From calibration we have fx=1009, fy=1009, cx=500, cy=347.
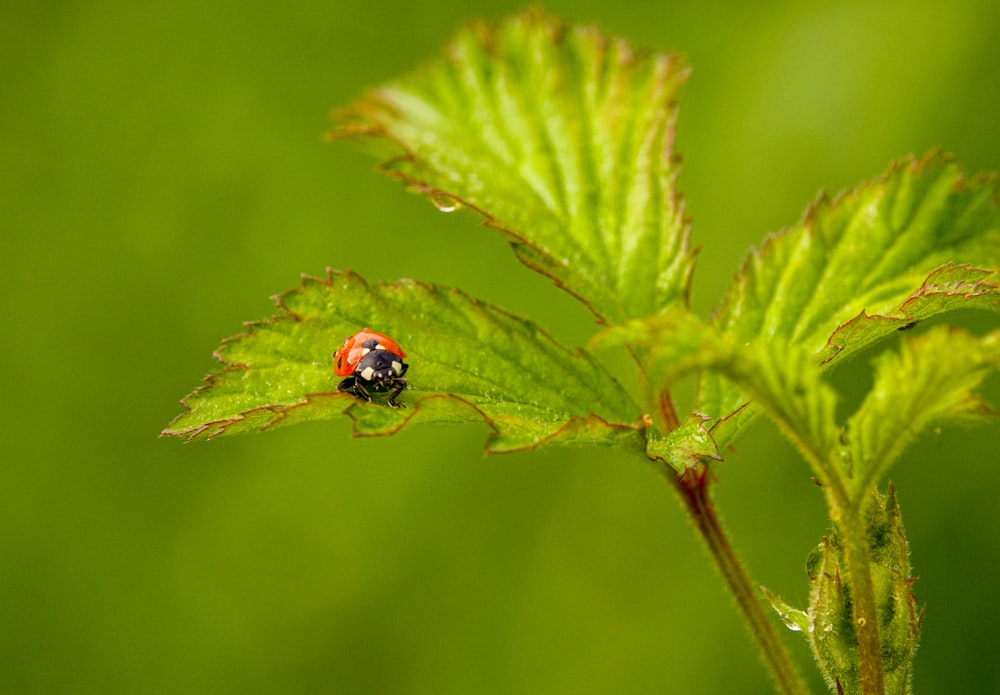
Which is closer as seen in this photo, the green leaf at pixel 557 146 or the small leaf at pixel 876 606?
the small leaf at pixel 876 606

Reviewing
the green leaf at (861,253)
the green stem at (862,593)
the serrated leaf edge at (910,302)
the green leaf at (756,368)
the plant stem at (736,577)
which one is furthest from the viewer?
the green leaf at (861,253)

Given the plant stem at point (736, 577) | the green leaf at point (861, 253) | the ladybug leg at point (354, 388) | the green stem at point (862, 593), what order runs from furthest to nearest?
1. the green leaf at point (861, 253)
2. the ladybug leg at point (354, 388)
3. the plant stem at point (736, 577)
4. the green stem at point (862, 593)

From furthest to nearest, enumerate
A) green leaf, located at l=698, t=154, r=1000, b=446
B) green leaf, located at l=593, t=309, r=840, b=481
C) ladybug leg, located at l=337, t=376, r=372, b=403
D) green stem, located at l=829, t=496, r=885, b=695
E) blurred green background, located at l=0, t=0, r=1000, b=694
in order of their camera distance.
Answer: blurred green background, located at l=0, t=0, r=1000, b=694 → green leaf, located at l=698, t=154, r=1000, b=446 → ladybug leg, located at l=337, t=376, r=372, b=403 → green stem, located at l=829, t=496, r=885, b=695 → green leaf, located at l=593, t=309, r=840, b=481

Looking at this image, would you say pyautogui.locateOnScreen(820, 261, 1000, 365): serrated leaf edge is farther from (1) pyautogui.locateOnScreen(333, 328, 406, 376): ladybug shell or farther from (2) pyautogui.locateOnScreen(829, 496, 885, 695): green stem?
(1) pyautogui.locateOnScreen(333, 328, 406, 376): ladybug shell

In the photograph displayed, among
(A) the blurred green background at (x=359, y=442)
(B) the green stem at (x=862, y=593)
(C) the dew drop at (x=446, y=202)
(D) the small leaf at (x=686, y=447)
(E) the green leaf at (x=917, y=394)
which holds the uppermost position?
(A) the blurred green background at (x=359, y=442)

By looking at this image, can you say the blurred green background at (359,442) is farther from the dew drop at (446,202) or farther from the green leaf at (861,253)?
the dew drop at (446,202)

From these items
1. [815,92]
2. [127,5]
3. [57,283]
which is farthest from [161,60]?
[815,92]

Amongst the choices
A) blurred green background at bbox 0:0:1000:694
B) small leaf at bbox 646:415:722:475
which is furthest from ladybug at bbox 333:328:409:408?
blurred green background at bbox 0:0:1000:694

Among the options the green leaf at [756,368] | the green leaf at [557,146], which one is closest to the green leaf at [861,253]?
the green leaf at [557,146]
